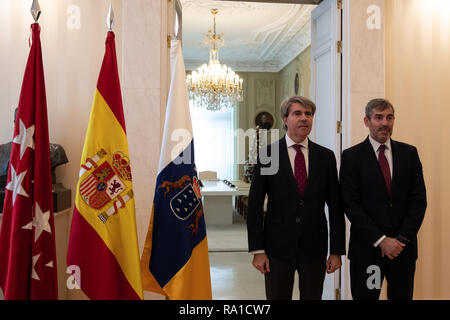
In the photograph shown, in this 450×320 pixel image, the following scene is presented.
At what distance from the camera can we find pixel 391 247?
208 centimetres

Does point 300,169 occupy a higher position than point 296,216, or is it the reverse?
point 300,169

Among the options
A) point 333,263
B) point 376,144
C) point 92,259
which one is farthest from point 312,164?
point 92,259

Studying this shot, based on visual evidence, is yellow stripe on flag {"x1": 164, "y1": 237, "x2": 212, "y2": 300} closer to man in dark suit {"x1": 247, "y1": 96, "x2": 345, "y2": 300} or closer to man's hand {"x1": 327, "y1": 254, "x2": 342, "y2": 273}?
man in dark suit {"x1": 247, "y1": 96, "x2": 345, "y2": 300}

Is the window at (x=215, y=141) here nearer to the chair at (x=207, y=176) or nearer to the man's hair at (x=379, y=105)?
the chair at (x=207, y=176)

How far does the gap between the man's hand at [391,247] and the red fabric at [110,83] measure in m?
1.59

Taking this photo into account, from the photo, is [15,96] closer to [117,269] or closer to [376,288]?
[117,269]

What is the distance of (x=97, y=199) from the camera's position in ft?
6.82

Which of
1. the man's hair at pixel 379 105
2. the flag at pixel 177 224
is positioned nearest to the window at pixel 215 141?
the flag at pixel 177 224

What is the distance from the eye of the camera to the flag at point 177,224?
2197mm

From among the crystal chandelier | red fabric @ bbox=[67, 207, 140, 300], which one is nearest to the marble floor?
red fabric @ bbox=[67, 207, 140, 300]

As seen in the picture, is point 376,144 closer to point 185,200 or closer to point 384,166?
point 384,166

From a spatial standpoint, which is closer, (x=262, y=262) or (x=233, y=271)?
(x=262, y=262)

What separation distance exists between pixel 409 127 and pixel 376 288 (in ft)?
5.07

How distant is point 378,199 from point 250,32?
5.94 metres
